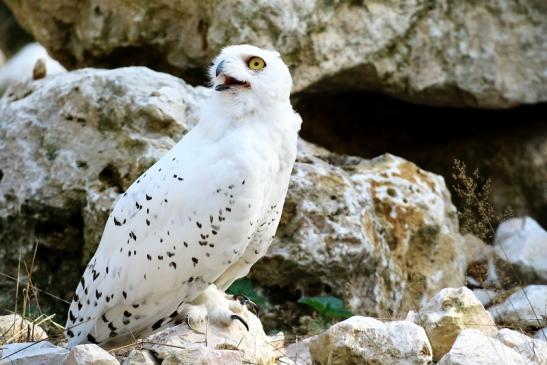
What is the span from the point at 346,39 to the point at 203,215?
3198 mm

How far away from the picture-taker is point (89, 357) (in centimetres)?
379

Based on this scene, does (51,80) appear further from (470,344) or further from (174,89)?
(470,344)

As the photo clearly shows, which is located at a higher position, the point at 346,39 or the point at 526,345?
the point at 346,39

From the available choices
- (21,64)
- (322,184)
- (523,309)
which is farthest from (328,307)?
(21,64)

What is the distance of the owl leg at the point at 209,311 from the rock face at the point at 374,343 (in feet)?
1.32

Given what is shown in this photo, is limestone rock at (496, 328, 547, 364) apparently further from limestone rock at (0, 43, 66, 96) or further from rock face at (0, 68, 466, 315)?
limestone rock at (0, 43, 66, 96)

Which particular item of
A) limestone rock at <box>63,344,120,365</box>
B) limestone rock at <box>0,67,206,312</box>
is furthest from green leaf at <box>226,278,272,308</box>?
limestone rock at <box>63,344,120,365</box>

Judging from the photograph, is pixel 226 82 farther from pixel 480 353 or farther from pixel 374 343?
pixel 480 353

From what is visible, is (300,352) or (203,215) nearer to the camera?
(203,215)

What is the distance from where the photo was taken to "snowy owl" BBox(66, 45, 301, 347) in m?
4.38

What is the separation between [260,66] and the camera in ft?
14.9

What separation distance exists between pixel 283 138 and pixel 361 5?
294 centimetres

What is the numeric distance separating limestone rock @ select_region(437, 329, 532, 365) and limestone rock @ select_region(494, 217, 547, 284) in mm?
2105

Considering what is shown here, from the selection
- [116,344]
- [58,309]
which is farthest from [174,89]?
[116,344]
